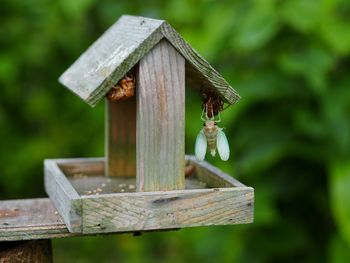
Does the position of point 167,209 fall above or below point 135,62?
→ below

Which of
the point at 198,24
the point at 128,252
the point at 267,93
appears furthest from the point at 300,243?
the point at 128,252

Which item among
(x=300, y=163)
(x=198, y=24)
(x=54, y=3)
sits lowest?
(x=300, y=163)

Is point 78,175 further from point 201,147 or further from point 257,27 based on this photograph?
point 257,27

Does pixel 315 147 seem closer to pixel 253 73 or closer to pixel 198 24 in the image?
pixel 253 73

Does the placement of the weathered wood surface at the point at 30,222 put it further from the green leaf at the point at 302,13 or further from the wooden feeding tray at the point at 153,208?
the green leaf at the point at 302,13

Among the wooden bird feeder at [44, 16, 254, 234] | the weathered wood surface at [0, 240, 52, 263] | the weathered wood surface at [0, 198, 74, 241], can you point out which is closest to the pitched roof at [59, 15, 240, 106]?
the wooden bird feeder at [44, 16, 254, 234]

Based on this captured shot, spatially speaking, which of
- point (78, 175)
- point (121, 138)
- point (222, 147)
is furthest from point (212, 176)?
point (78, 175)
